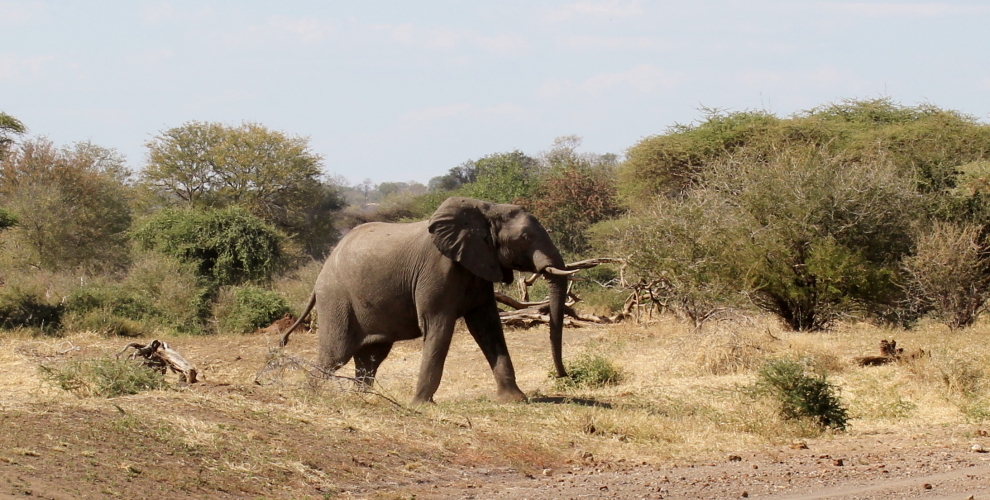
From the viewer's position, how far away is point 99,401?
27.6 ft

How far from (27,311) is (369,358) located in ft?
41.2

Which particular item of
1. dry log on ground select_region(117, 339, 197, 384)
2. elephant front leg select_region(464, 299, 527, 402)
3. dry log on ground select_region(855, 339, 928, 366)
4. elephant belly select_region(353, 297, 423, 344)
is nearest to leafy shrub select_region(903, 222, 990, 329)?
dry log on ground select_region(855, 339, 928, 366)

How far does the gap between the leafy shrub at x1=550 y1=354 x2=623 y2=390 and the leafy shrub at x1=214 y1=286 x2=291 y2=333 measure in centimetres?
1136

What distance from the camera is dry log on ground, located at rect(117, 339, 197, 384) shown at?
1045 centimetres

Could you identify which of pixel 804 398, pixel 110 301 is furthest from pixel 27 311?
pixel 804 398

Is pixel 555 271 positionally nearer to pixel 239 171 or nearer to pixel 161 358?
pixel 161 358

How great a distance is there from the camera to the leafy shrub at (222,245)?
28.7m

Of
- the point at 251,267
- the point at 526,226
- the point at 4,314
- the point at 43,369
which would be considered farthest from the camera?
the point at 251,267

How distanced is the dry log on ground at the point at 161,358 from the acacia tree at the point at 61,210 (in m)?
24.2

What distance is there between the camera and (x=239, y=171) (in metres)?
45.7

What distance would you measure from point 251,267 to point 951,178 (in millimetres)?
17533

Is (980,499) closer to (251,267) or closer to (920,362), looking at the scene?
(920,362)

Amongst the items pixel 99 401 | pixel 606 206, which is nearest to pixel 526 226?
pixel 99 401

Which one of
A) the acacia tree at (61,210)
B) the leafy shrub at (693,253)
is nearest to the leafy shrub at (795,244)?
the leafy shrub at (693,253)
